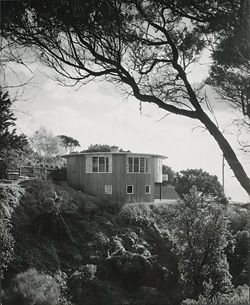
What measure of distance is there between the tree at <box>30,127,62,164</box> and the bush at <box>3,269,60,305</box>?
3514 cm

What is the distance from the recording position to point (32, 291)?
1390cm

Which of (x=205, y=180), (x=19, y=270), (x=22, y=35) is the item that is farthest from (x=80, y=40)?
(x=205, y=180)

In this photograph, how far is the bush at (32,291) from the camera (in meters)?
13.6

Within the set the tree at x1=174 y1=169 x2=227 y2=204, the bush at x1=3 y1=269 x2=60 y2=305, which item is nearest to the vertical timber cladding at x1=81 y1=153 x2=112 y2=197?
the tree at x1=174 y1=169 x2=227 y2=204

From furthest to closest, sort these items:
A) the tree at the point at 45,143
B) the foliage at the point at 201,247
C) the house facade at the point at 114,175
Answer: the tree at the point at 45,143 → the house facade at the point at 114,175 → the foliage at the point at 201,247

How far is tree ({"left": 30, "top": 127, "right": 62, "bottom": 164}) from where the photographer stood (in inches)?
1986

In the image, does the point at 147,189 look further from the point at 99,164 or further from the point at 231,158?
the point at 231,158

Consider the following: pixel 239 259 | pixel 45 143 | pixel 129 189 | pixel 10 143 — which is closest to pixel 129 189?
pixel 129 189

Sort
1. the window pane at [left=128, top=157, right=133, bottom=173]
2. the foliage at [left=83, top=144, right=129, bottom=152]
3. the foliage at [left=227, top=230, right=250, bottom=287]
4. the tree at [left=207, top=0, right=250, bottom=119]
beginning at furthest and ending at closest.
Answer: the foliage at [left=83, top=144, right=129, bottom=152], the window pane at [left=128, top=157, right=133, bottom=173], the foliage at [left=227, top=230, right=250, bottom=287], the tree at [left=207, top=0, right=250, bottom=119]

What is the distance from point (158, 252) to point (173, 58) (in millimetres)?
18174

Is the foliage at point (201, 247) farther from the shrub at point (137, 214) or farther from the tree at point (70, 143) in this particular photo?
the tree at point (70, 143)

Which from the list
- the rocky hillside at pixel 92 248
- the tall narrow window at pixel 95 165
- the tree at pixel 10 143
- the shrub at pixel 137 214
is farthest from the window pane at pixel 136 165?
the tree at pixel 10 143

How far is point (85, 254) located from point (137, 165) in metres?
13.7

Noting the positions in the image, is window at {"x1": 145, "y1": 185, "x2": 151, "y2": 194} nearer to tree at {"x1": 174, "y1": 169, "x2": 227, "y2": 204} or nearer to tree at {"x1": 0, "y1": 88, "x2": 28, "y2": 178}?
tree at {"x1": 174, "y1": 169, "x2": 227, "y2": 204}
